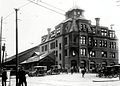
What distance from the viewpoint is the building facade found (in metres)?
54.9

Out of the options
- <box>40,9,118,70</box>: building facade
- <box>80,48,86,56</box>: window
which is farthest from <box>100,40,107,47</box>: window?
<box>80,48,86,56</box>: window

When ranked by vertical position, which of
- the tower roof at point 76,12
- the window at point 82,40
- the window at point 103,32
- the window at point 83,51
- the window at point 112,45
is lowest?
the window at point 83,51

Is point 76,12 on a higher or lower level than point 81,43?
higher

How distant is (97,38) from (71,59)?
10416 millimetres

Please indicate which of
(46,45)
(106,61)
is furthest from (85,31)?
(46,45)

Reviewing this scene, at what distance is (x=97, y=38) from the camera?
6050 cm

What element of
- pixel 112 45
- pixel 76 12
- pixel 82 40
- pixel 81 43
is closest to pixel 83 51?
pixel 81 43

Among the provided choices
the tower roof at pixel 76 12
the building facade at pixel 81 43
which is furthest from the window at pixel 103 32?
the tower roof at pixel 76 12

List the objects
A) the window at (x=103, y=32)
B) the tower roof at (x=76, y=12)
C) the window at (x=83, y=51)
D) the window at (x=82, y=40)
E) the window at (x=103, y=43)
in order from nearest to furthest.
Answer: the window at (x=83, y=51) → the window at (x=82, y=40) → the tower roof at (x=76, y=12) → the window at (x=103, y=43) → the window at (x=103, y=32)

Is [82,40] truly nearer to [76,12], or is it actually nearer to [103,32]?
[76,12]

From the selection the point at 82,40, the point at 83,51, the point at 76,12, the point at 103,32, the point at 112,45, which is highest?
the point at 76,12

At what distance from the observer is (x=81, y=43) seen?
55625 millimetres

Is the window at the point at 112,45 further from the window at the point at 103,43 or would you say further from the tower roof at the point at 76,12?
the tower roof at the point at 76,12

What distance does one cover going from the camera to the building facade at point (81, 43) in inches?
2163
